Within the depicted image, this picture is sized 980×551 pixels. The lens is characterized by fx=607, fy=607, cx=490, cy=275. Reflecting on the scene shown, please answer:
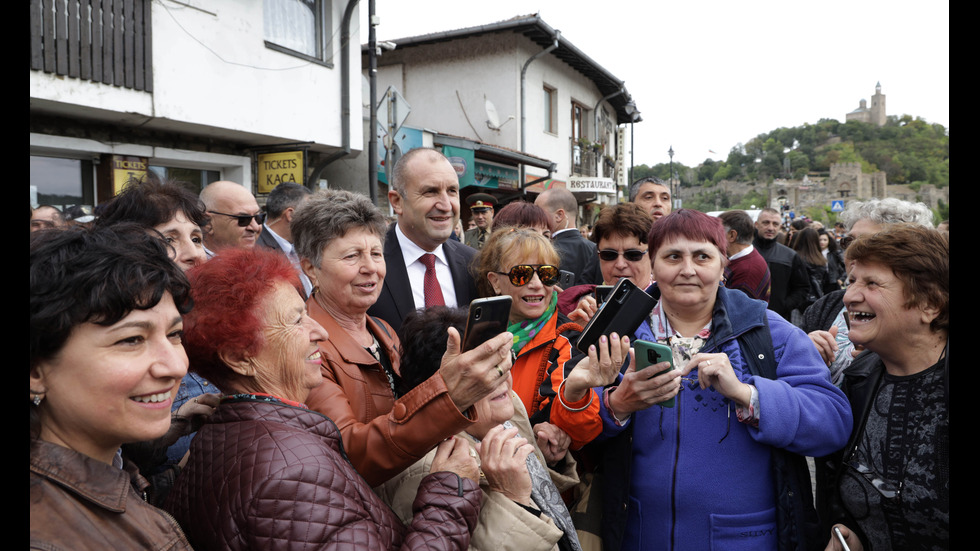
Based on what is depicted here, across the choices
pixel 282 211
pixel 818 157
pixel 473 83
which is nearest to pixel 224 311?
pixel 282 211

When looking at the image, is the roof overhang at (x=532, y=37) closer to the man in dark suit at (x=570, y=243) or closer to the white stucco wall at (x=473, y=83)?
the white stucco wall at (x=473, y=83)

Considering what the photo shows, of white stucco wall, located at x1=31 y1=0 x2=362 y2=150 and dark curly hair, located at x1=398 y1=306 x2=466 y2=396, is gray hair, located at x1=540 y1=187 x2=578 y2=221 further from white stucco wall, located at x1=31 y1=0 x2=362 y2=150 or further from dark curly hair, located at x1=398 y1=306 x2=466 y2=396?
white stucco wall, located at x1=31 y1=0 x2=362 y2=150

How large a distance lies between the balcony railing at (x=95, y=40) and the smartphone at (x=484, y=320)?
788 centimetres

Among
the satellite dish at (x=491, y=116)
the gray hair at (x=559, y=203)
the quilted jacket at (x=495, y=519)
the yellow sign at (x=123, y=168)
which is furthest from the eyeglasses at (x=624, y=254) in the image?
the satellite dish at (x=491, y=116)

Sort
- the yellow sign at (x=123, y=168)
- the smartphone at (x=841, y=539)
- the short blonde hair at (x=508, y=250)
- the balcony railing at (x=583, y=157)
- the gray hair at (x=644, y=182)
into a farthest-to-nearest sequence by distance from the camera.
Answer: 1. the balcony railing at (x=583, y=157)
2. the yellow sign at (x=123, y=168)
3. the gray hair at (x=644, y=182)
4. the short blonde hair at (x=508, y=250)
5. the smartphone at (x=841, y=539)

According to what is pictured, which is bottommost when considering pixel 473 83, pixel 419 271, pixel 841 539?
pixel 841 539

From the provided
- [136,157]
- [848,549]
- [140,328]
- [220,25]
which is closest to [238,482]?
[140,328]

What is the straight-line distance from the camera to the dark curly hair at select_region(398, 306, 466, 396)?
2135 millimetres

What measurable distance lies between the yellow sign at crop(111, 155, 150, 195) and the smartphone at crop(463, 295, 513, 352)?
831cm

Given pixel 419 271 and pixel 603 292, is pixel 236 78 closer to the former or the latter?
pixel 419 271

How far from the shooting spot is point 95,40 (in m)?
7.77

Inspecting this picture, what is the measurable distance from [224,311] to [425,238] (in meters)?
1.92

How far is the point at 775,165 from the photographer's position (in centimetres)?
11019

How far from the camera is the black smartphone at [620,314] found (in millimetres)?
2324
